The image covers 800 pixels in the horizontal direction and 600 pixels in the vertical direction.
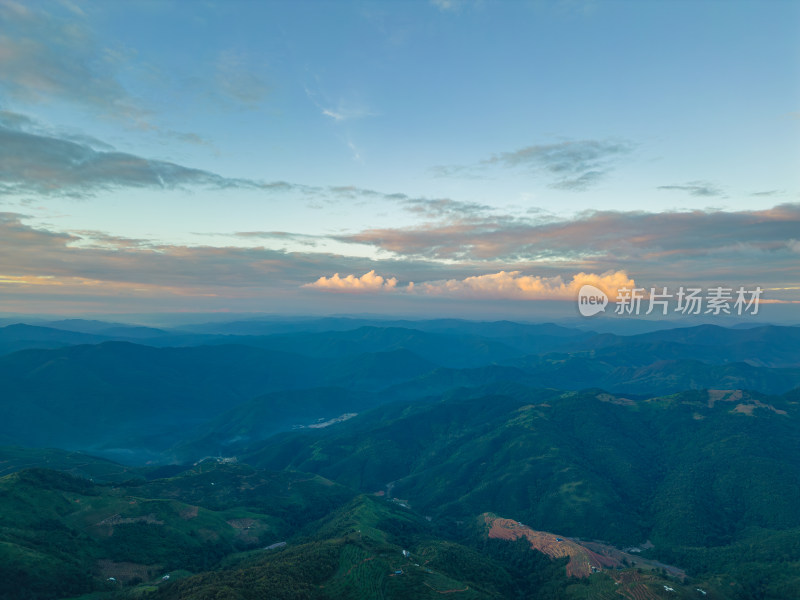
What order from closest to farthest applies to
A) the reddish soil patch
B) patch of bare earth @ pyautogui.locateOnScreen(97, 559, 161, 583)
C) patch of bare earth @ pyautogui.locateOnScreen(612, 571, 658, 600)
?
patch of bare earth @ pyautogui.locateOnScreen(612, 571, 658, 600) < patch of bare earth @ pyautogui.locateOnScreen(97, 559, 161, 583) < the reddish soil patch

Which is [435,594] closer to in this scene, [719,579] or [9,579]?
[719,579]

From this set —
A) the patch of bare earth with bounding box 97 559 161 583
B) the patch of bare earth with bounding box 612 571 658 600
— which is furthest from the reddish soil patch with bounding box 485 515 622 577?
the patch of bare earth with bounding box 97 559 161 583

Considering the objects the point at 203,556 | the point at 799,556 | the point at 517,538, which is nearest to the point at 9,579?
the point at 203,556

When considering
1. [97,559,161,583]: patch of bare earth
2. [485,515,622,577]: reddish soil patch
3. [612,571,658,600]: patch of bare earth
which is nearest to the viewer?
[612,571,658,600]: patch of bare earth

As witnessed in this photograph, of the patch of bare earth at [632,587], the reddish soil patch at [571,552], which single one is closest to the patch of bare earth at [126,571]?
the reddish soil patch at [571,552]

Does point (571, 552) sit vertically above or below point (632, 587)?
below

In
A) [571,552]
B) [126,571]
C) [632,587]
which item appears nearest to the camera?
[632,587]

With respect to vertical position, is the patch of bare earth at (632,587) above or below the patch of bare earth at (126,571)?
above

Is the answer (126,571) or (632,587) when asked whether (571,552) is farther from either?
(126,571)

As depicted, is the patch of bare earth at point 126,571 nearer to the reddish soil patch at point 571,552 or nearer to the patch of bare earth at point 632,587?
the reddish soil patch at point 571,552

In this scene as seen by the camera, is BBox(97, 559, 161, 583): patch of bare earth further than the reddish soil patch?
A: No

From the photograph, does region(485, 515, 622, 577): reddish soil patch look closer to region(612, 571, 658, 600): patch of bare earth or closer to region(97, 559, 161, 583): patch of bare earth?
region(612, 571, 658, 600): patch of bare earth

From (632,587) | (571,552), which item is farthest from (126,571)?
(632,587)
